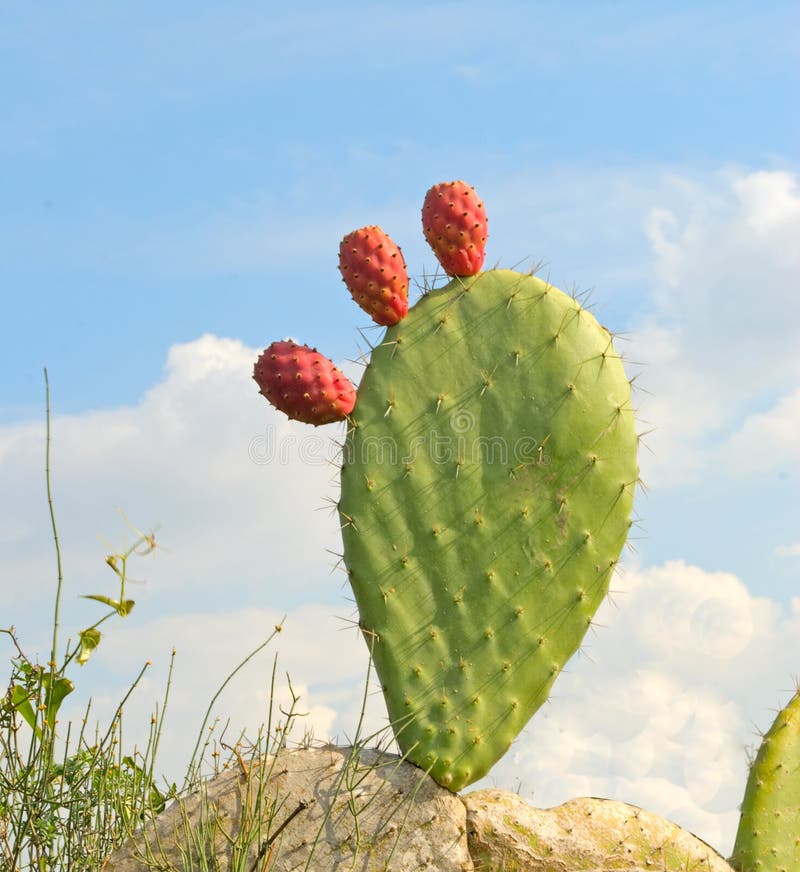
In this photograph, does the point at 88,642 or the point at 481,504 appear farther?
the point at 481,504

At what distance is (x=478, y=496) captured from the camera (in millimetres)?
3945

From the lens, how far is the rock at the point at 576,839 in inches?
156

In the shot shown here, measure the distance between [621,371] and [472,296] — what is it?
58 centimetres

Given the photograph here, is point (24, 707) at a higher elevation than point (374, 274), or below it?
below

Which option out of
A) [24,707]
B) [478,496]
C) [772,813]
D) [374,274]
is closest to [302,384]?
[374,274]

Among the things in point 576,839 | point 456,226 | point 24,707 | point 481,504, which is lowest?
point 576,839

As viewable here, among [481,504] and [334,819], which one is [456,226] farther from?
[334,819]

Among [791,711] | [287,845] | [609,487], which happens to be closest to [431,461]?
[609,487]

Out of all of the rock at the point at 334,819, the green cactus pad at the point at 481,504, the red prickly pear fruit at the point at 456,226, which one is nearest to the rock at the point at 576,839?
the rock at the point at 334,819

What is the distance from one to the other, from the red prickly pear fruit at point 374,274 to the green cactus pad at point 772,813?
7.39 feet

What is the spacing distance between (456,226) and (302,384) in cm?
78

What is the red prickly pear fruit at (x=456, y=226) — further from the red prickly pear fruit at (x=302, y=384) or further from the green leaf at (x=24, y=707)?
the green leaf at (x=24, y=707)

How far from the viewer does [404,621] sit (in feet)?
12.6

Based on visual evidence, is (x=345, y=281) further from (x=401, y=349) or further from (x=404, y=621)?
(x=404, y=621)
